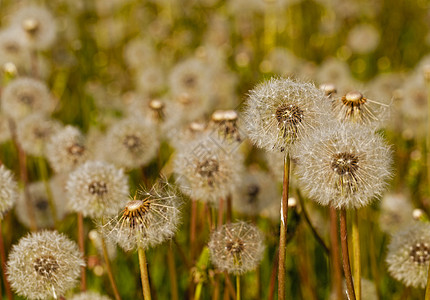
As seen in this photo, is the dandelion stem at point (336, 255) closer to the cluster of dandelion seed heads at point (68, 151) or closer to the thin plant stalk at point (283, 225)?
the thin plant stalk at point (283, 225)

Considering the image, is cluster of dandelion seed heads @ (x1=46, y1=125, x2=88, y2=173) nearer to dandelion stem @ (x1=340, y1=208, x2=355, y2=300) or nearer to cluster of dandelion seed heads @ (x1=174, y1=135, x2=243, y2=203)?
cluster of dandelion seed heads @ (x1=174, y1=135, x2=243, y2=203)

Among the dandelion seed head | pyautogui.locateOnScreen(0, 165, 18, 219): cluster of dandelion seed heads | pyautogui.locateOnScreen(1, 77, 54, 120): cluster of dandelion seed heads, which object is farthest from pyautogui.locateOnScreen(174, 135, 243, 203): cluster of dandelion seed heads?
pyautogui.locateOnScreen(1, 77, 54, 120): cluster of dandelion seed heads

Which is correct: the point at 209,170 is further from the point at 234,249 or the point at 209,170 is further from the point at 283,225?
the point at 283,225

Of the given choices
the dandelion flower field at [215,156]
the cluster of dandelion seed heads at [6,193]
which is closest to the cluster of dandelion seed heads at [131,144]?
the dandelion flower field at [215,156]

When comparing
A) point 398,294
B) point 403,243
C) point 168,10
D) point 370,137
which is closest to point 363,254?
point 398,294

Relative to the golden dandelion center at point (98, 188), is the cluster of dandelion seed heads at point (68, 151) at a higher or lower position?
higher

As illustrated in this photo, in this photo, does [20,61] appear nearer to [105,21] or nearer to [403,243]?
[105,21]

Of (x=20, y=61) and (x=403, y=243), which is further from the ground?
(x=20, y=61)
